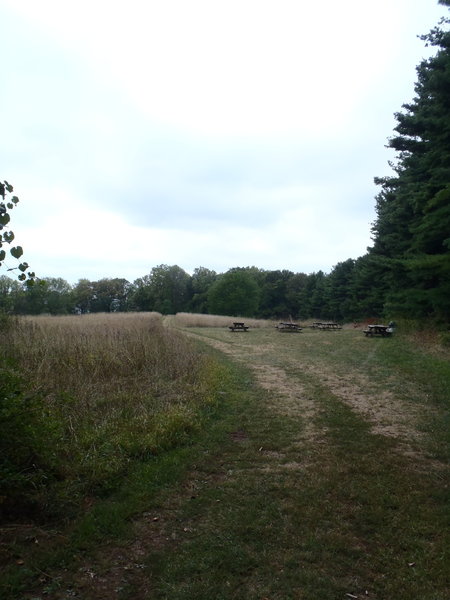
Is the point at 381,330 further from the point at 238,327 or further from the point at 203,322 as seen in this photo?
the point at 203,322

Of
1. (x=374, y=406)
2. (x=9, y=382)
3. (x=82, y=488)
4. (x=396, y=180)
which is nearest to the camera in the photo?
(x=9, y=382)

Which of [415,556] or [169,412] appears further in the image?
[169,412]

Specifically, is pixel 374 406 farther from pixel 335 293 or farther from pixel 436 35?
pixel 335 293

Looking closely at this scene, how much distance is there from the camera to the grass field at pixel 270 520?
8.07ft

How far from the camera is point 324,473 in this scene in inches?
156

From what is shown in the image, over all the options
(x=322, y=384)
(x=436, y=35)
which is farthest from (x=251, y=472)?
(x=436, y=35)

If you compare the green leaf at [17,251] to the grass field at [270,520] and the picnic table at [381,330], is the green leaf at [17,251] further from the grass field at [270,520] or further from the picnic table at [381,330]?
the picnic table at [381,330]

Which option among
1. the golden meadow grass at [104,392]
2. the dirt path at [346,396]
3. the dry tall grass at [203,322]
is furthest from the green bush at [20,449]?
the dry tall grass at [203,322]

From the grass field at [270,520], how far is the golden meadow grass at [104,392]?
1.06 feet

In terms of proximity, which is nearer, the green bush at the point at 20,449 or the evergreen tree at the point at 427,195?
the green bush at the point at 20,449

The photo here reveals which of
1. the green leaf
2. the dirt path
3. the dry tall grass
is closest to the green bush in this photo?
the green leaf

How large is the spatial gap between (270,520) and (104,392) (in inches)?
163

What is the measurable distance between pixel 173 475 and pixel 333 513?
1.63m

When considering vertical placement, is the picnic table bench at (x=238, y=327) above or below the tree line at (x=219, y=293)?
below
